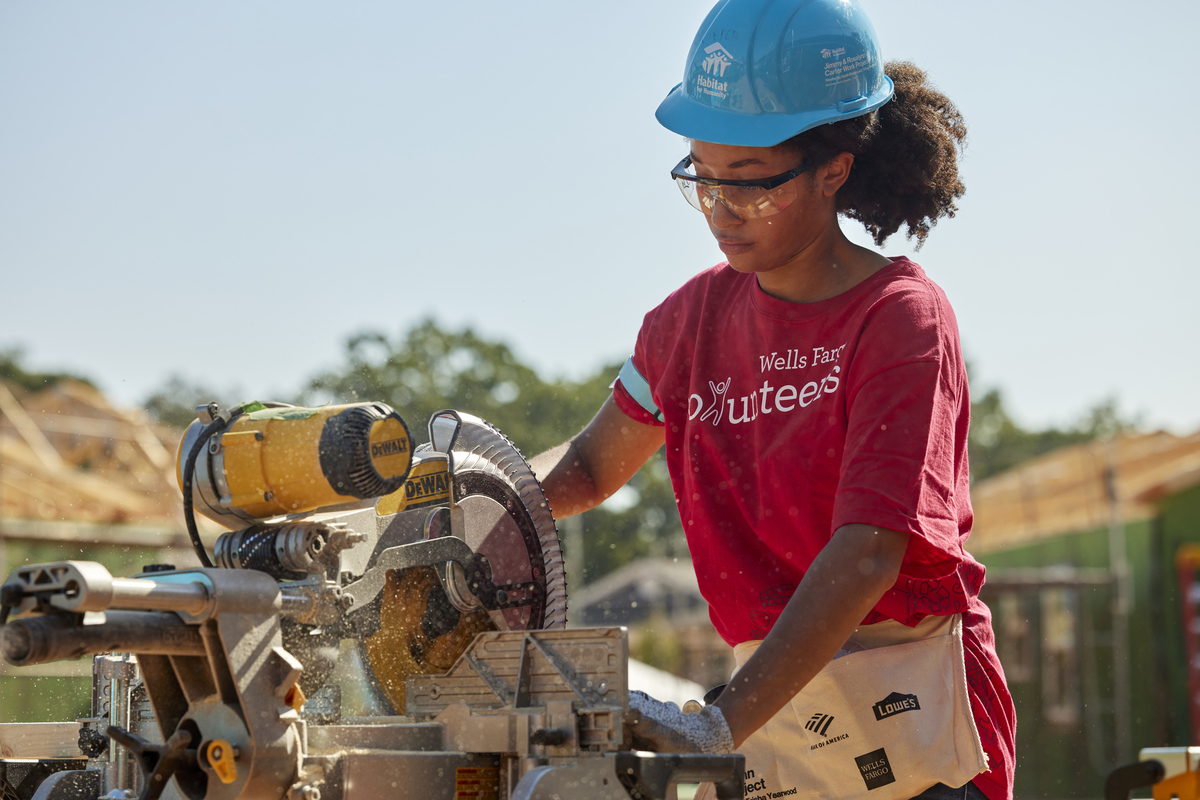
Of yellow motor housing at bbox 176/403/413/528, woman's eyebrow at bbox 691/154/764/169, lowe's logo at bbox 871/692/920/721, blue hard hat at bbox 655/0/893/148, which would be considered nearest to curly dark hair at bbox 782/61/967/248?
blue hard hat at bbox 655/0/893/148

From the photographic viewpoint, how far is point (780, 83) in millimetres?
2221

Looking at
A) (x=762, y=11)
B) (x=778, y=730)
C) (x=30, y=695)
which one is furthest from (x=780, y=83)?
(x=30, y=695)

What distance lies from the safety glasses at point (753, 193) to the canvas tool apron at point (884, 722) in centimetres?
79

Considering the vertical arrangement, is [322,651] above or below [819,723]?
above

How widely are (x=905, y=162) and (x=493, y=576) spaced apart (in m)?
1.16

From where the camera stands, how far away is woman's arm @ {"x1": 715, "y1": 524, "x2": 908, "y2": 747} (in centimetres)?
188

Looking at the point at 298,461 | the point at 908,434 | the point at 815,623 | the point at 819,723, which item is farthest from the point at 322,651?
the point at 908,434

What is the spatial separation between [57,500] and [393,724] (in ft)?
47.9

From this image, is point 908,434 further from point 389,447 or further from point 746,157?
point 389,447

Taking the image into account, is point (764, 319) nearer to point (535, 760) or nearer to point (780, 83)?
point (780, 83)

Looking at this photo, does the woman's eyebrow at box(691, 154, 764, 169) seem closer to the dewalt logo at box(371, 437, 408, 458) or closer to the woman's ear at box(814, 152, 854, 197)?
the woman's ear at box(814, 152, 854, 197)

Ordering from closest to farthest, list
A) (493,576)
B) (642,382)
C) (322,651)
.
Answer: (322,651), (493,576), (642,382)

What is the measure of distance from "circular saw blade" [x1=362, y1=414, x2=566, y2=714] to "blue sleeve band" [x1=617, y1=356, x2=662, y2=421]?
1.35 ft

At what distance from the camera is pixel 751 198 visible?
2252 millimetres
